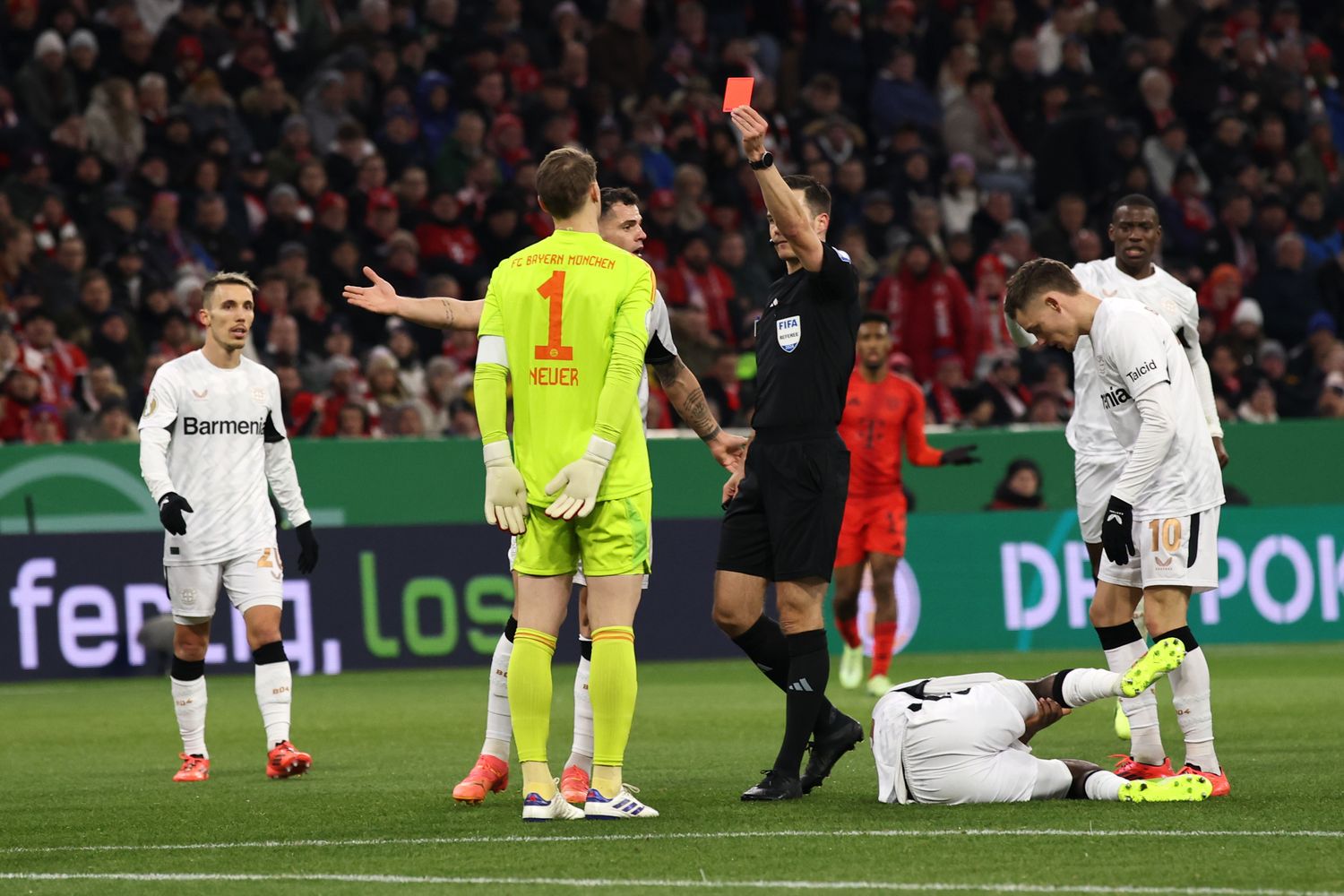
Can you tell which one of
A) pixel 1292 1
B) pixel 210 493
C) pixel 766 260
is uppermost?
pixel 1292 1

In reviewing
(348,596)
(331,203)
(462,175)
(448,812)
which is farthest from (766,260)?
(448,812)

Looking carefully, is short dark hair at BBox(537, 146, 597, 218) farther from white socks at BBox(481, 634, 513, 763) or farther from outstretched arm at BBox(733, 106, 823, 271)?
white socks at BBox(481, 634, 513, 763)

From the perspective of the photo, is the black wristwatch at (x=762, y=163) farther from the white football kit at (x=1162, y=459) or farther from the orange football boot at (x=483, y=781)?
the orange football boot at (x=483, y=781)

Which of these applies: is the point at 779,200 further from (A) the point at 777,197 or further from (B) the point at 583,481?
(B) the point at 583,481

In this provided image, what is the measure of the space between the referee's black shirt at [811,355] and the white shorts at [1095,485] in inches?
72.6

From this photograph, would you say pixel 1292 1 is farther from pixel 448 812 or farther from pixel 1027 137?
pixel 448 812

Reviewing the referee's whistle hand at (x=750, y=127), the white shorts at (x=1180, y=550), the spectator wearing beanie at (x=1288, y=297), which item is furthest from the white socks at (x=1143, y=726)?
the spectator wearing beanie at (x=1288, y=297)

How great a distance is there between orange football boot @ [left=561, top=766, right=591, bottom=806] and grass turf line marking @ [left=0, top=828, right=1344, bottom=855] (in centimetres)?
101

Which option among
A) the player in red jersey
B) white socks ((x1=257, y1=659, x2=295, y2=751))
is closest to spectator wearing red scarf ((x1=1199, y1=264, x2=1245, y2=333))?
the player in red jersey

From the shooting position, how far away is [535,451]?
25.0 ft

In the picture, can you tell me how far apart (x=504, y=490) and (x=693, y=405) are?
108 centimetres

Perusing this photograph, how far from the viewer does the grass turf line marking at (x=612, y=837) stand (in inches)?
275

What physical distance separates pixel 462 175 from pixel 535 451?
571 inches

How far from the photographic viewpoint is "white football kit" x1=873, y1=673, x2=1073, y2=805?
25.9 ft
